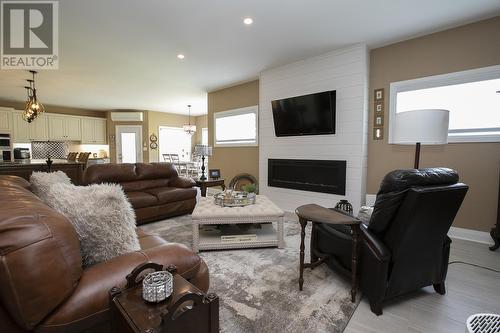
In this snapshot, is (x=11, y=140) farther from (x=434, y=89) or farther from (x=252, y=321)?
(x=434, y=89)

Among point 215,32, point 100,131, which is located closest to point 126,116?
point 100,131

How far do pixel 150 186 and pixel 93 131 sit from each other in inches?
237

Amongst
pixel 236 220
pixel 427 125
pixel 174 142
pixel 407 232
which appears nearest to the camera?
pixel 407 232

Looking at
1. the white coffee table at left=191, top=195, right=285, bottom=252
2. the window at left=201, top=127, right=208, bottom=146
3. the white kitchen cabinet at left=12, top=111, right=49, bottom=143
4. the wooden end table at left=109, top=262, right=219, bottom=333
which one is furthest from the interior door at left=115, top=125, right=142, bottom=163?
the wooden end table at left=109, top=262, right=219, bottom=333

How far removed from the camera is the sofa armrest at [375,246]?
155 cm

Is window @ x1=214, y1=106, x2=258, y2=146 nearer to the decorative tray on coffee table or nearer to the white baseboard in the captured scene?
the decorative tray on coffee table

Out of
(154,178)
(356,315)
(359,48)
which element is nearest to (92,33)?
(154,178)

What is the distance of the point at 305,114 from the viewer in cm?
415

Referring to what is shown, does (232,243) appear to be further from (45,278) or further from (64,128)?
(64,128)

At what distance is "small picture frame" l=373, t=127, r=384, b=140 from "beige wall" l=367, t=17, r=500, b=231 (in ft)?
0.18

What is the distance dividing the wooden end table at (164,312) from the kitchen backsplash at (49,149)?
9.16 meters

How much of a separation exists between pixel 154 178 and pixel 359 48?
156 inches

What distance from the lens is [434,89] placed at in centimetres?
326

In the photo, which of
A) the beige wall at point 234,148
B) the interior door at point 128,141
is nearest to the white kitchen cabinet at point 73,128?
the interior door at point 128,141
